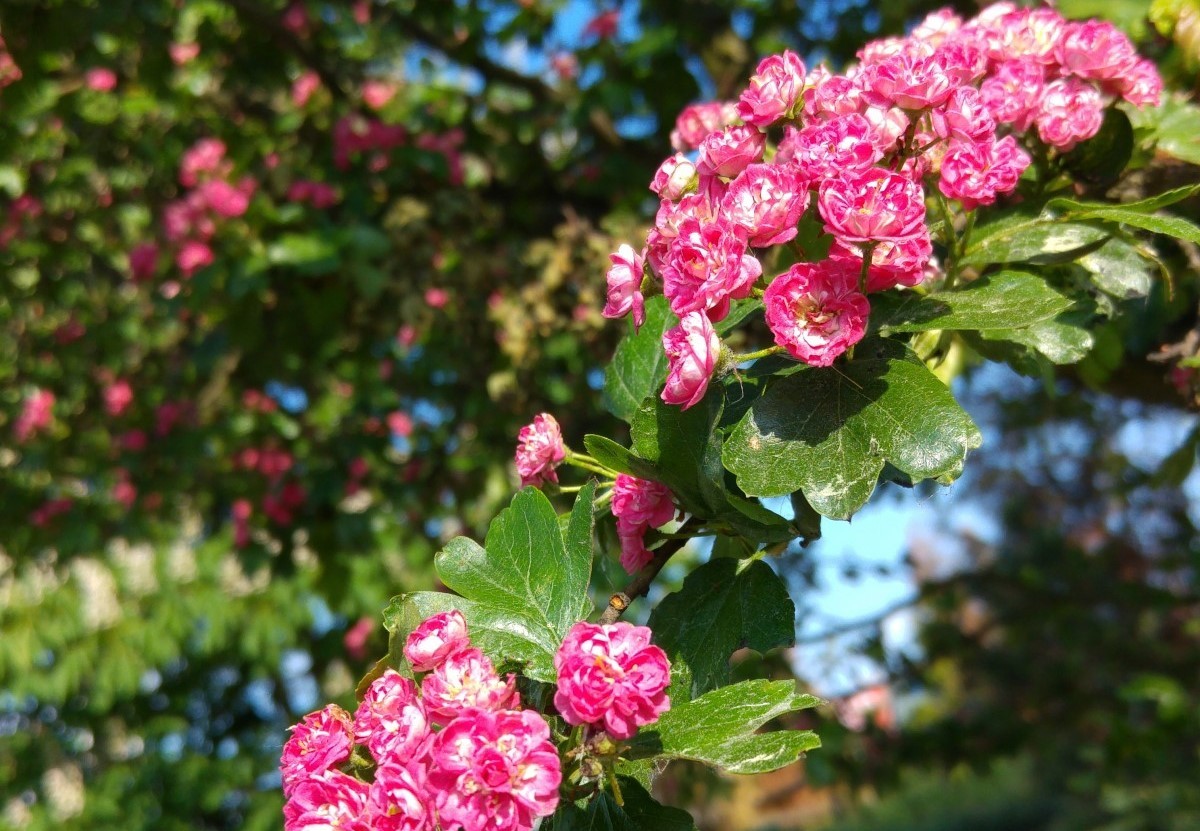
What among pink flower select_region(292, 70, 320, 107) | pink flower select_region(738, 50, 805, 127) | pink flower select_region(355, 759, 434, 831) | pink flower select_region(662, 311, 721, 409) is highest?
pink flower select_region(292, 70, 320, 107)

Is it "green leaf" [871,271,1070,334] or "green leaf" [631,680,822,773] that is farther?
"green leaf" [871,271,1070,334]

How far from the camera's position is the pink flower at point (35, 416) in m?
3.85

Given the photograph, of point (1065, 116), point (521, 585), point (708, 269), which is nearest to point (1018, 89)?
point (1065, 116)

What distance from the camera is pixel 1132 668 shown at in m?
4.56

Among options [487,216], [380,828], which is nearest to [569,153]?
[487,216]

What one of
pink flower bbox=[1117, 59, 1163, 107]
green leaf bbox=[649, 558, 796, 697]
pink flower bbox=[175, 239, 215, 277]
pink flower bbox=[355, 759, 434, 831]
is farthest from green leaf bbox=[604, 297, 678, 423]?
pink flower bbox=[175, 239, 215, 277]

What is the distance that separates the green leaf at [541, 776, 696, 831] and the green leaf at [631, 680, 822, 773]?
0.14ft

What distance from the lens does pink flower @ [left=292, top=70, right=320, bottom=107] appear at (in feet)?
10.4

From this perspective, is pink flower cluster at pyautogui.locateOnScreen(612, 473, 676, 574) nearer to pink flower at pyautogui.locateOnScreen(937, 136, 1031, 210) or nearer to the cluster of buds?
the cluster of buds

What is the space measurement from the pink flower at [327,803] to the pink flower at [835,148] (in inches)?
20.0

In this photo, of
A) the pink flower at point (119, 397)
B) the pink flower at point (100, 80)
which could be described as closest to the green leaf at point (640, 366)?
the pink flower at point (100, 80)

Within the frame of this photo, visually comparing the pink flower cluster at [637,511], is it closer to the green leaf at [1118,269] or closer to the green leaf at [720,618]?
the green leaf at [720,618]

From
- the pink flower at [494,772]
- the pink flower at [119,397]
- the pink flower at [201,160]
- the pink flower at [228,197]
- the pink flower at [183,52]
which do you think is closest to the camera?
the pink flower at [494,772]

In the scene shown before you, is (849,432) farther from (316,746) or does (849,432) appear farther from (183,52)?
(183,52)
